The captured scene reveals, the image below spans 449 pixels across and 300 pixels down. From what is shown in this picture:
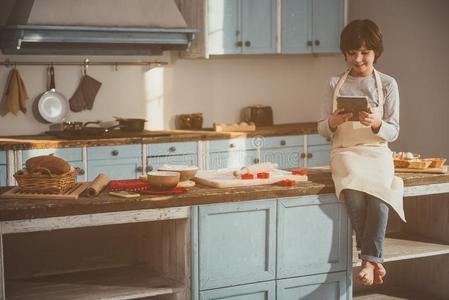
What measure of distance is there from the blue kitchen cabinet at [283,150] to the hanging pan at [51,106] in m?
1.76

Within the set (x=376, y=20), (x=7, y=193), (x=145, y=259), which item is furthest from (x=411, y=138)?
(x=7, y=193)

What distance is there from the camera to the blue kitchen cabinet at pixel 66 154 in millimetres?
5895

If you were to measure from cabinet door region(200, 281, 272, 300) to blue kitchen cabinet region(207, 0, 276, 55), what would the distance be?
3.42 m

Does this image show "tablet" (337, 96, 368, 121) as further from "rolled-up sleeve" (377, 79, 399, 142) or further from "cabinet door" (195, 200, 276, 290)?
"cabinet door" (195, 200, 276, 290)

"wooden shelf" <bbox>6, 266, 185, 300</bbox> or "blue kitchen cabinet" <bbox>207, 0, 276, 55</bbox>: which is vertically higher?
"blue kitchen cabinet" <bbox>207, 0, 276, 55</bbox>

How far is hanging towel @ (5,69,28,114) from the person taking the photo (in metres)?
6.40

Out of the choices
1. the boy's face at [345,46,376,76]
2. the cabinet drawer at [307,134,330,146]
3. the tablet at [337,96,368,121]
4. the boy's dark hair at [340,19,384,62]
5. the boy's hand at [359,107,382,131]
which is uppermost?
the boy's dark hair at [340,19,384,62]

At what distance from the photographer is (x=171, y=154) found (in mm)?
6418

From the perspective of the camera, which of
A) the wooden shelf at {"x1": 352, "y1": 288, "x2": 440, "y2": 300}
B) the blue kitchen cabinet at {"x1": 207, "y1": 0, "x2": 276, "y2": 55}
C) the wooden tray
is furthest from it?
the blue kitchen cabinet at {"x1": 207, "y1": 0, "x2": 276, "y2": 55}

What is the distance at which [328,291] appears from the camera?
13.1 feet

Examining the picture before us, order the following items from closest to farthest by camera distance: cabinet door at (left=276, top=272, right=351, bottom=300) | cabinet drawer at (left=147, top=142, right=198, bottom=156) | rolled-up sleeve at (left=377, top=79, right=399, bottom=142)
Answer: cabinet door at (left=276, top=272, right=351, bottom=300), rolled-up sleeve at (left=377, top=79, right=399, bottom=142), cabinet drawer at (left=147, top=142, right=198, bottom=156)

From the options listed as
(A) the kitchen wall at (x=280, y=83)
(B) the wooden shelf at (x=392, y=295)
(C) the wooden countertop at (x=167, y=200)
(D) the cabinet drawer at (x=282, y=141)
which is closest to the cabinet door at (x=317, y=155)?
(D) the cabinet drawer at (x=282, y=141)

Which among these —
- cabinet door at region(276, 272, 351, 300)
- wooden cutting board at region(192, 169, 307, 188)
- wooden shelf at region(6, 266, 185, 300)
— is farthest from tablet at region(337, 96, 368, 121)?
wooden shelf at region(6, 266, 185, 300)

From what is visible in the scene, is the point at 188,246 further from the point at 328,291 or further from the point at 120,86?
the point at 120,86
